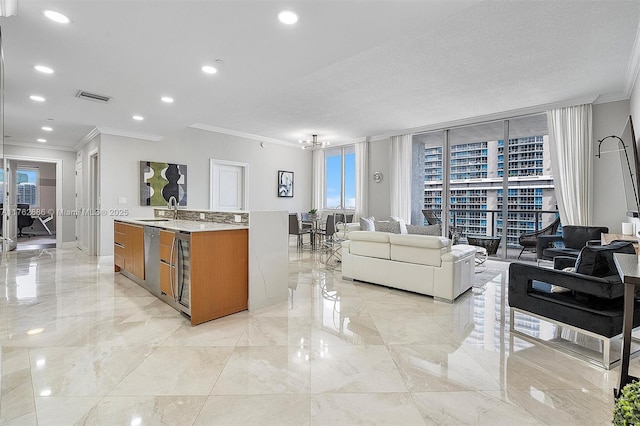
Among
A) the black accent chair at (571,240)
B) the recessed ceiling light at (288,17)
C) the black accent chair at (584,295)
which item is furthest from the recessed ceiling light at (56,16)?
the black accent chair at (571,240)

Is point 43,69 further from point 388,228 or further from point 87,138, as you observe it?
point 388,228

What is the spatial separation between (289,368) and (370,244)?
233cm

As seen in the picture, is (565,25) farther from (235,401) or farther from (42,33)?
(42,33)

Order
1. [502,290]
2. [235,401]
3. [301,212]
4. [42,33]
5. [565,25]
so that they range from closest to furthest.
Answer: [235,401], [42,33], [565,25], [502,290], [301,212]

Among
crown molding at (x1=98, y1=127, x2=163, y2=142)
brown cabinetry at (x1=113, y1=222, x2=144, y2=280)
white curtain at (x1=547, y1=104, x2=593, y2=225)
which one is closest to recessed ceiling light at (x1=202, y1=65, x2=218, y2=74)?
brown cabinetry at (x1=113, y1=222, x2=144, y2=280)

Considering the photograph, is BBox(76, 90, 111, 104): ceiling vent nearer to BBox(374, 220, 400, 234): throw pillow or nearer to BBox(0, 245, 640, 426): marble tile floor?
BBox(0, 245, 640, 426): marble tile floor

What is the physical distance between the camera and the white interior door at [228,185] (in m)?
7.26

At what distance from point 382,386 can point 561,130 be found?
544 centimetres

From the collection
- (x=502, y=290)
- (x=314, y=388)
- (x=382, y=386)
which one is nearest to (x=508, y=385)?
(x=382, y=386)

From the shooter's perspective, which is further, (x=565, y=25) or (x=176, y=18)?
(x=565, y=25)

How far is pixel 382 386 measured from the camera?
188cm

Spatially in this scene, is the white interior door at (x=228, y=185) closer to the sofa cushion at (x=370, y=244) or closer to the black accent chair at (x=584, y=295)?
the sofa cushion at (x=370, y=244)

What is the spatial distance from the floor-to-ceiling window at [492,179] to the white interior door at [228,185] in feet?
14.7

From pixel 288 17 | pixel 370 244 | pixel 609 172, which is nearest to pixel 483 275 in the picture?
pixel 370 244
